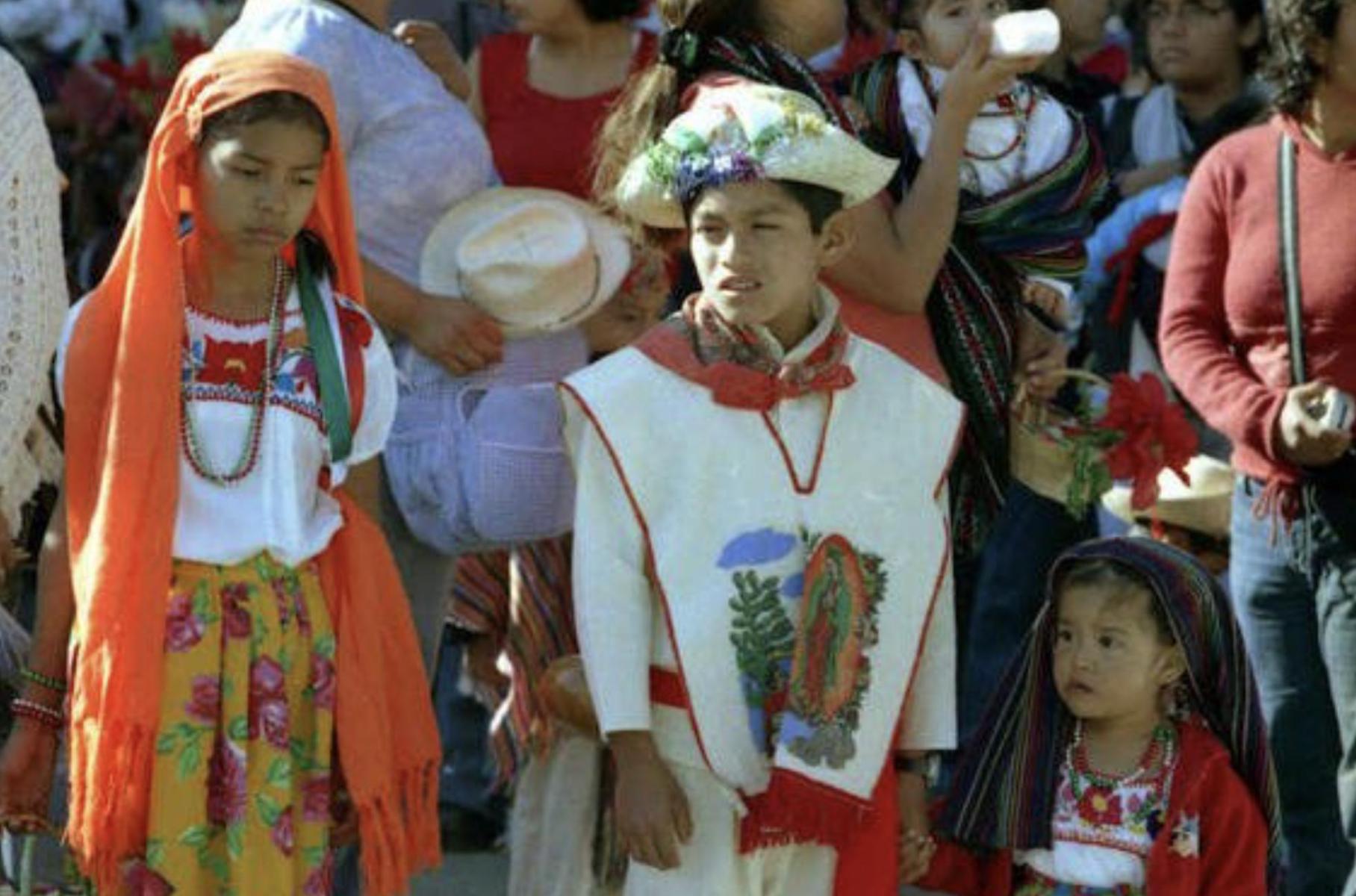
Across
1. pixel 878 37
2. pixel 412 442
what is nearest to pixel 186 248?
pixel 412 442

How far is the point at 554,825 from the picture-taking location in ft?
18.8

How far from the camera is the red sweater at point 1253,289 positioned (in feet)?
20.7

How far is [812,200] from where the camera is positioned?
520 cm

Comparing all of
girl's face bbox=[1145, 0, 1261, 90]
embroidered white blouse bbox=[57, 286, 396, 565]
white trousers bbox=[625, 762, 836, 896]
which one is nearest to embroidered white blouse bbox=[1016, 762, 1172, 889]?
white trousers bbox=[625, 762, 836, 896]

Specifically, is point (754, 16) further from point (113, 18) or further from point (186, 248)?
point (113, 18)

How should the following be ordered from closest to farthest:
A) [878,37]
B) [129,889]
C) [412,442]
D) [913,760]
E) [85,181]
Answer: [129,889] < [913,760] < [412,442] < [878,37] < [85,181]

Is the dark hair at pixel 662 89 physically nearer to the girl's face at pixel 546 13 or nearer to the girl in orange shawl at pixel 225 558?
the girl in orange shawl at pixel 225 558

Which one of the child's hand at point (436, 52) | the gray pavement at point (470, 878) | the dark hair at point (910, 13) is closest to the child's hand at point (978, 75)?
the dark hair at point (910, 13)

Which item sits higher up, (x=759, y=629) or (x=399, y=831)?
(x=759, y=629)

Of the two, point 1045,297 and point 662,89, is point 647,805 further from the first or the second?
point 1045,297

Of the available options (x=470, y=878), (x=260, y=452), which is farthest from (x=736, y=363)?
(x=470, y=878)

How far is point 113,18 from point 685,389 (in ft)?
17.1

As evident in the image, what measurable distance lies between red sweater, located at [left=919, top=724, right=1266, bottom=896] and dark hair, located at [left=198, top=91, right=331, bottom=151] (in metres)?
1.86

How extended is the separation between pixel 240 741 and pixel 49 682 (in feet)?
1.09
